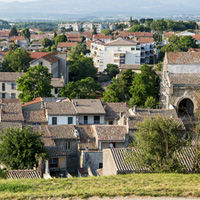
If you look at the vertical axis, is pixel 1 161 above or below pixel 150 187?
below

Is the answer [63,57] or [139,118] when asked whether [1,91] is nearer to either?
[63,57]

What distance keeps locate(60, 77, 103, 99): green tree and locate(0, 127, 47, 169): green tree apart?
910 inches

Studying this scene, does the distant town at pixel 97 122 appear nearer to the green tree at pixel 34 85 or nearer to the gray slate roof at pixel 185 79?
the gray slate roof at pixel 185 79

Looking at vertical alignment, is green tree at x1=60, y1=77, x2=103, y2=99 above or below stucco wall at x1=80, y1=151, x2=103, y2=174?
above

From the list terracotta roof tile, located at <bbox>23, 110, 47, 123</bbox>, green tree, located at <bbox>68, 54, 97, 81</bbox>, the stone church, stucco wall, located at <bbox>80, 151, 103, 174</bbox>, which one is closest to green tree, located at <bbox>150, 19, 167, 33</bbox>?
green tree, located at <bbox>68, 54, 97, 81</bbox>

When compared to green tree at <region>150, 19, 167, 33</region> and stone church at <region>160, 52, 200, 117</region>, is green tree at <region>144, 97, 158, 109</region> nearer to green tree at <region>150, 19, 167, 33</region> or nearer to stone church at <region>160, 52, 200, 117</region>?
stone church at <region>160, 52, 200, 117</region>

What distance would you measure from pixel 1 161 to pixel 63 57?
43.1 metres

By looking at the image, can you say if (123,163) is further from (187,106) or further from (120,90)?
(120,90)

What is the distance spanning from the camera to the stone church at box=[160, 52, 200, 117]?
43.9 m

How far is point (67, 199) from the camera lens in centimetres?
1577

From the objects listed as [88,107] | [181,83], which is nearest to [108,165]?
[88,107]

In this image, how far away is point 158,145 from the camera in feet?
72.1

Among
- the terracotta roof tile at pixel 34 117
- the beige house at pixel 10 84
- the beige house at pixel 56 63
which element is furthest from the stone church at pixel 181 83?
the beige house at pixel 56 63

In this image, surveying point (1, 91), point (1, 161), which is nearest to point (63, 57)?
point (1, 91)
